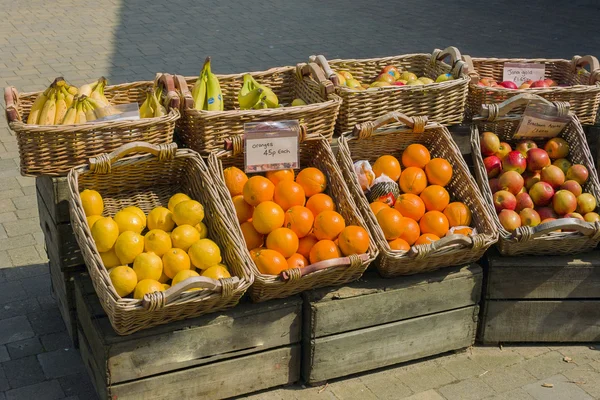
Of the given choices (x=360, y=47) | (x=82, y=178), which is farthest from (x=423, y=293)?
(x=360, y=47)

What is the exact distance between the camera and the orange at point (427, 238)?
312 cm

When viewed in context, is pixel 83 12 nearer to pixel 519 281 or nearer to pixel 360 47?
pixel 360 47

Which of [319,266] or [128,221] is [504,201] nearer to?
[319,266]

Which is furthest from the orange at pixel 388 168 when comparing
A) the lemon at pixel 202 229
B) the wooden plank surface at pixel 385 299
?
the lemon at pixel 202 229

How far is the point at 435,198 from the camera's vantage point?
327 cm

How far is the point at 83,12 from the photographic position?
984 cm

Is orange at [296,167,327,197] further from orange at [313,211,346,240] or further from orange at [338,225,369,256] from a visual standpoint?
orange at [338,225,369,256]

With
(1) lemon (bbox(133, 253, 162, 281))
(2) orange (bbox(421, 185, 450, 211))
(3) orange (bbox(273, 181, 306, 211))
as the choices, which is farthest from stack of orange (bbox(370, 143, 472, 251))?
(1) lemon (bbox(133, 253, 162, 281))

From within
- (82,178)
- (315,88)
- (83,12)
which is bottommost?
(83,12)

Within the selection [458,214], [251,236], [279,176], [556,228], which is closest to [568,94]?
[556,228]

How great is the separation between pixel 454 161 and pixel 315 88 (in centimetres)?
71

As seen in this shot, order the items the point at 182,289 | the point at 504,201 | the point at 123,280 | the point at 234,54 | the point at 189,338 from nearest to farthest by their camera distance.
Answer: the point at 182,289 < the point at 123,280 < the point at 189,338 < the point at 504,201 < the point at 234,54

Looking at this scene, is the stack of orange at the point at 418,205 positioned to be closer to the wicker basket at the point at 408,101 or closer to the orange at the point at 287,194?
the wicker basket at the point at 408,101

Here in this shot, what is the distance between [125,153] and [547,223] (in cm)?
174
